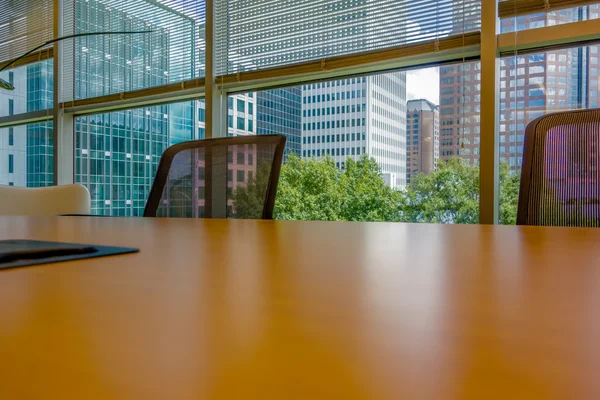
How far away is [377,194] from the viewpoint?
7.73ft

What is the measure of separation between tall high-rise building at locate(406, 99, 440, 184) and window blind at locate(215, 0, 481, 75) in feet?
1.04

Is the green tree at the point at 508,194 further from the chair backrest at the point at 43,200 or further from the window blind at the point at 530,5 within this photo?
the chair backrest at the point at 43,200

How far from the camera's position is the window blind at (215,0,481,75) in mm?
2135

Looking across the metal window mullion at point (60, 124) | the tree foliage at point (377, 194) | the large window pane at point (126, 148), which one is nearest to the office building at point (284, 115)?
the tree foliage at point (377, 194)

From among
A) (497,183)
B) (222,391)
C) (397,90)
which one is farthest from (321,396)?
(397,90)

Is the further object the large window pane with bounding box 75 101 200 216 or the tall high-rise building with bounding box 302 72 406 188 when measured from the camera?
the large window pane with bounding box 75 101 200 216

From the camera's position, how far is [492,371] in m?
0.10

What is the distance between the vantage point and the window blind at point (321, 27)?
7.00 ft

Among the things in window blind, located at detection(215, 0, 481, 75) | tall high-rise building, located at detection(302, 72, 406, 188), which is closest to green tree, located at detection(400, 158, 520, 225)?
tall high-rise building, located at detection(302, 72, 406, 188)

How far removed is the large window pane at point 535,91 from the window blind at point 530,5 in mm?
175

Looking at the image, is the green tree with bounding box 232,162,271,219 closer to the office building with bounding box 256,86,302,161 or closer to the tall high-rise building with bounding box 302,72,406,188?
the tall high-rise building with bounding box 302,72,406,188

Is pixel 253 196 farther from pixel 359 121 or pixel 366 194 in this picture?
pixel 359 121

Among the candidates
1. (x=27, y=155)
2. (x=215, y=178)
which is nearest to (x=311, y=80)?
(x=215, y=178)

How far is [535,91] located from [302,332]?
217 centimetres
